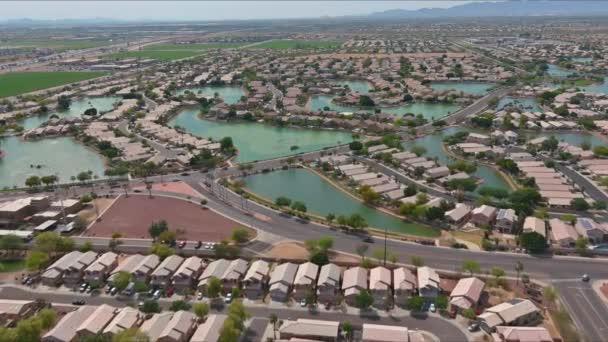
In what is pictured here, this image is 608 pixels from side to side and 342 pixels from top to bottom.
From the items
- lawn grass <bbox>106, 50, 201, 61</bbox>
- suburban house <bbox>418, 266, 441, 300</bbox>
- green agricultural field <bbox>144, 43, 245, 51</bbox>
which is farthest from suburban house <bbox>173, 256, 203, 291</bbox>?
green agricultural field <bbox>144, 43, 245, 51</bbox>

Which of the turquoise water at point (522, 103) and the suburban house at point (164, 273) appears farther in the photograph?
the turquoise water at point (522, 103)

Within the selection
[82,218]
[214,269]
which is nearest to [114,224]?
[82,218]

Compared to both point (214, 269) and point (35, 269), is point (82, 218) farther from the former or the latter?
point (214, 269)

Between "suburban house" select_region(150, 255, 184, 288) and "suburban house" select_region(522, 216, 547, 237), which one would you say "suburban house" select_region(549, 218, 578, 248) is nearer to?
"suburban house" select_region(522, 216, 547, 237)

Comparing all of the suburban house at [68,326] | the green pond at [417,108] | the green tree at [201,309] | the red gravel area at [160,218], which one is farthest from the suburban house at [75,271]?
the green pond at [417,108]

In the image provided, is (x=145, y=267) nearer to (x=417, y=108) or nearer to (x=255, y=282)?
(x=255, y=282)

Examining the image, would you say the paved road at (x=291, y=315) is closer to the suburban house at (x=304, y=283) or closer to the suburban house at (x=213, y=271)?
the suburban house at (x=304, y=283)
